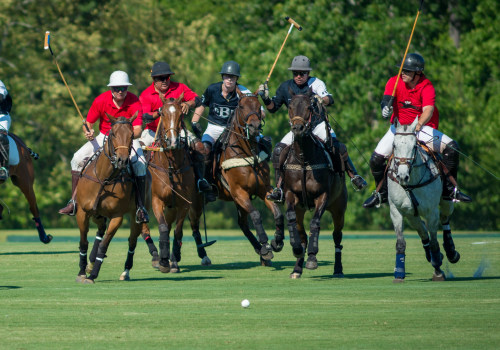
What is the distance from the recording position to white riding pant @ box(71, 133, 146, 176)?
45.1 feet

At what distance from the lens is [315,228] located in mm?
13648

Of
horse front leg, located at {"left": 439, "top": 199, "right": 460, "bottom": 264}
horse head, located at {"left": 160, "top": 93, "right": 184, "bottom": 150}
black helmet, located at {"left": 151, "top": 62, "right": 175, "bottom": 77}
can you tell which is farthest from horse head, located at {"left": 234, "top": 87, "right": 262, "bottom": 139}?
horse front leg, located at {"left": 439, "top": 199, "right": 460, "bottom": 264}

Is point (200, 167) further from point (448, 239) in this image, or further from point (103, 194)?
point (448, 239)

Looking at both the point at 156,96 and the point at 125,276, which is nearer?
the point at 125,276

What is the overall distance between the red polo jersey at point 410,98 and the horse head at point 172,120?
8.94 ft

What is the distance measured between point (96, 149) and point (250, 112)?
217 centimetres

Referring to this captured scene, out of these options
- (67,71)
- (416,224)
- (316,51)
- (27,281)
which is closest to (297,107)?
(416,224)

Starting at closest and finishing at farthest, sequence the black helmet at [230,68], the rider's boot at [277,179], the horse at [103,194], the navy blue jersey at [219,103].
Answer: the horse at [103,194] → the rider's boot at [277,179] → the black helmet at [230,68] → the navy blue jersey at [219,103]

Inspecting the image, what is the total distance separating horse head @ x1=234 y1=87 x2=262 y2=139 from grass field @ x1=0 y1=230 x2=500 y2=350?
2.03 metres

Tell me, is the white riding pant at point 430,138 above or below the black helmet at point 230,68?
below

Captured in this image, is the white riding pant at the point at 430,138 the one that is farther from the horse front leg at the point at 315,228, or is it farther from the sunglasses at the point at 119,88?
the sunglasses at the point at 119,88

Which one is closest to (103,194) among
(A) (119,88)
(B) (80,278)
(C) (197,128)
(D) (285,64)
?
(B) (80,278)

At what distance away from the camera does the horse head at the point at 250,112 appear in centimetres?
1458

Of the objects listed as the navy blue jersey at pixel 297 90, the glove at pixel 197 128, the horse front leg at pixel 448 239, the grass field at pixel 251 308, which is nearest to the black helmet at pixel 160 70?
the glove at pixel 197 128
